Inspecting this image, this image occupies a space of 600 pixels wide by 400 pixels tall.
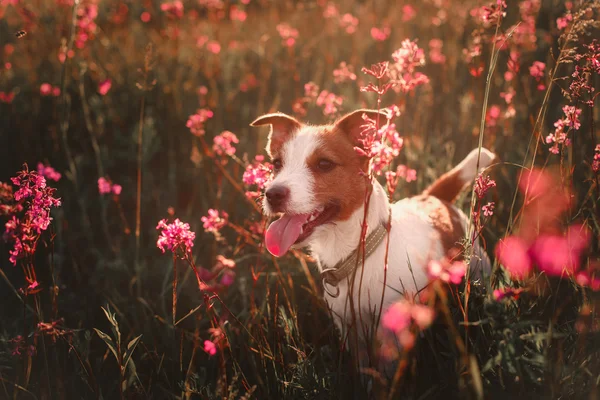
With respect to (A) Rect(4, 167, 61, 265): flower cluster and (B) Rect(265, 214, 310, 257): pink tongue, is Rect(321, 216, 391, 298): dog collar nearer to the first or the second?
(B) Rect(265, 214, 310, 257): pink tongue

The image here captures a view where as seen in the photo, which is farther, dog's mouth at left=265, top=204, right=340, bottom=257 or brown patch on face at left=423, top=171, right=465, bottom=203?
brown patch on face at left=423, top=171, right=465, bottom=203

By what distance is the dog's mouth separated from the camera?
2.61 metres

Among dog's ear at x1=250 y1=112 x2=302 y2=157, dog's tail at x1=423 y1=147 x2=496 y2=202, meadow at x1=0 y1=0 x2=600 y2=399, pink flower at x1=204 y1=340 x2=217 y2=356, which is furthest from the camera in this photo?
dog's tail at x1=423 y1=147 x2=496 y2=202

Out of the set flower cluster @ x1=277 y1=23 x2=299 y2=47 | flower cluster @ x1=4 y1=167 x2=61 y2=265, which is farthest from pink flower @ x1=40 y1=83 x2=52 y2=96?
flower cluster @ x1=4 y1=167 x2=61 y2=265

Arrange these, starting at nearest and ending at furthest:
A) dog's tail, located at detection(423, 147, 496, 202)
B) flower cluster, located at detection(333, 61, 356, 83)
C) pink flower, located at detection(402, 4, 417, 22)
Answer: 1. flower cluster, located at detection(333, 61, 356, 83)
2. dog's tail, located at detection(423, 147, 496, 202)
3. pink flower, located at detection(402, 4, 417, 22)

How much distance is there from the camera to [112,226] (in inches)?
180

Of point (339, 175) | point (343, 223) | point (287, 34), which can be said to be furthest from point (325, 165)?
point (287, 34)

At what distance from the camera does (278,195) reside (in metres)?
2.54

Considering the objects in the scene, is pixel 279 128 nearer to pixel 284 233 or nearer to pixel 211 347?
pixel 284 233

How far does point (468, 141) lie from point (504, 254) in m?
2.55

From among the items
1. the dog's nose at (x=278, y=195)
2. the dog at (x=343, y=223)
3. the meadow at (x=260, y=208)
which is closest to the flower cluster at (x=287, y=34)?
the meadow at (x=260, y=208)

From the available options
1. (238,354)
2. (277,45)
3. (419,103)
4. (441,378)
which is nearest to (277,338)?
(238,354)

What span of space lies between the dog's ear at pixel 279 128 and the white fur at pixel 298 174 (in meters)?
0.10

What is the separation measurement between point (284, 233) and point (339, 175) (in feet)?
1.52
